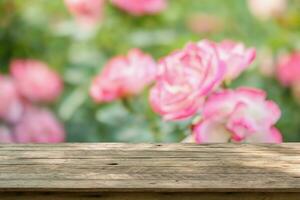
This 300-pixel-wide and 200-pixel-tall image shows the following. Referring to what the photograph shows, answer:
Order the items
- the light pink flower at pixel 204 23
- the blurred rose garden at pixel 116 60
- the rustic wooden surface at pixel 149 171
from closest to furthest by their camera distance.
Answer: the rustic wooden surface at pixel 149 171
the blurred rose garden at pixel 116 60
the light pink flower at pixel 204 23

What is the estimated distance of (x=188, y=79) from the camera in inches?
60.9

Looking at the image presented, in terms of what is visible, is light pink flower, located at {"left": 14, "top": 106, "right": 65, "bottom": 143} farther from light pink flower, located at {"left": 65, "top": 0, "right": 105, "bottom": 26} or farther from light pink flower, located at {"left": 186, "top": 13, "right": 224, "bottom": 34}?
light pink flower, located at {"left": 186, "top": 13, "right": 224, "bottom": 34}

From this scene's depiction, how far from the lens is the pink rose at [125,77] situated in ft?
5.88

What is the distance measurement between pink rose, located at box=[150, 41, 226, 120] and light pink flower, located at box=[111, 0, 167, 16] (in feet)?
1.93

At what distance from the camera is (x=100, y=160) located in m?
1.34

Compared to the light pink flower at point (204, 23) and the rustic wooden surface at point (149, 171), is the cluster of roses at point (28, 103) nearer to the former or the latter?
the light pink flower at point (204, 23)

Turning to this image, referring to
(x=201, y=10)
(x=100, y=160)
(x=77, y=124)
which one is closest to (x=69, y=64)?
(x=77, y=124)

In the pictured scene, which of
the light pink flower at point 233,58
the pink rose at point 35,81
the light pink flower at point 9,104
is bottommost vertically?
the light pink flower at point 9,104

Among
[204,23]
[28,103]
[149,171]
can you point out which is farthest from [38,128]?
[149,171]

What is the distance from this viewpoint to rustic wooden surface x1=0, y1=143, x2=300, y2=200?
1.23 metres

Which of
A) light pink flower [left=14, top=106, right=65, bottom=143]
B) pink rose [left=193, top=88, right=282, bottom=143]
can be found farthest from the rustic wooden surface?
light pink flower [left=14, top=106, right=65, bottom=143]

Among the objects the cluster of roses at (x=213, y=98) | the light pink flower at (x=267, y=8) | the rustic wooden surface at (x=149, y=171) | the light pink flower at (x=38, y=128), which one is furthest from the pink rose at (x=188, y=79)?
the light pink flower at (x=267, y=8)

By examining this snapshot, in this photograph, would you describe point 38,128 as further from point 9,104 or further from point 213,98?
point 213,98

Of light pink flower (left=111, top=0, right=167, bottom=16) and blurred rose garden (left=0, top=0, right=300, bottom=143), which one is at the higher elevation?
light pink flower (left=111, top=0, right=167, bottom=16)
